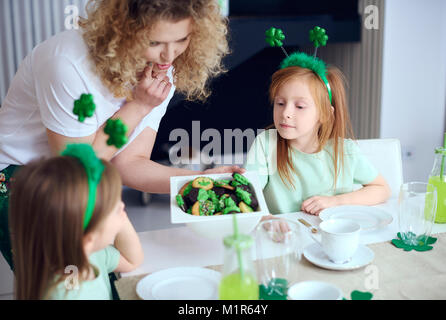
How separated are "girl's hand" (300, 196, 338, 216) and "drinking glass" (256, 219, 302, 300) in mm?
439

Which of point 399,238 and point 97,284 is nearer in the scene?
point 97,284

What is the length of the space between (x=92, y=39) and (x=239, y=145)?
277 cm

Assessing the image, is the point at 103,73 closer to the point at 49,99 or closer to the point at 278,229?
the point at 49,99

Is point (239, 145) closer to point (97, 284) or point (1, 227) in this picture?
point (1, 227)

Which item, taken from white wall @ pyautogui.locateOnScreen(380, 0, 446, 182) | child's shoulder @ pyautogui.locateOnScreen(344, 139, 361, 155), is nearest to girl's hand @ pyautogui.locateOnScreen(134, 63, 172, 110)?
child's shoulder @ pyautogui.locateOnScreen(344, 139, 361, 155)

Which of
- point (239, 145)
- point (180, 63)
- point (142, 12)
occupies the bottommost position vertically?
point (239, 145)

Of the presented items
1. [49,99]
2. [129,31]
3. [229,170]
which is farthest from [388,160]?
[49,99]

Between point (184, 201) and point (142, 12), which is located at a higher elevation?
point (142, 12)

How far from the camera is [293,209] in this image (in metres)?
1.64

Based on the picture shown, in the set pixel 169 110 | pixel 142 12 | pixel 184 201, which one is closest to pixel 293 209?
pixel 184 201

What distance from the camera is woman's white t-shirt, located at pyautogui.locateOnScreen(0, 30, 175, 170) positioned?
1.20 meters

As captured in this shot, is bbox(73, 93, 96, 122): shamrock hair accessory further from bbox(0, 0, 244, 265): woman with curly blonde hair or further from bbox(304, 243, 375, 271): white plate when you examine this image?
bbox(304, 243, 375, 271): white plate

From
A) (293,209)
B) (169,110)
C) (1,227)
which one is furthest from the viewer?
(169,110)

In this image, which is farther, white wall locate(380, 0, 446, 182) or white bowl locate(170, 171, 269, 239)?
white wall locate(380, 0, 446, 182)
